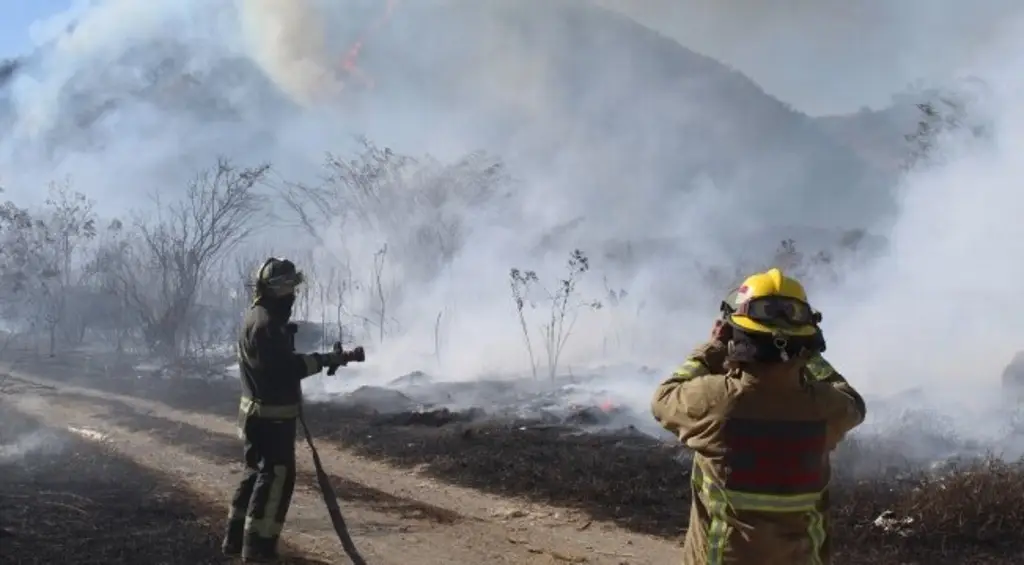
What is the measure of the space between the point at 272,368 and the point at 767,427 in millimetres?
3408

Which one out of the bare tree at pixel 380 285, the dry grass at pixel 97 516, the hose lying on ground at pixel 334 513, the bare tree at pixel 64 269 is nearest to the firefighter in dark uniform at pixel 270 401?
the hose lying on ground at pixel 334 513

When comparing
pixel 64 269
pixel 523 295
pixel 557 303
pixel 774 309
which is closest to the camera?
pixel 774 309

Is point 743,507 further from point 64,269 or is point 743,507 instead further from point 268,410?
point 64,269

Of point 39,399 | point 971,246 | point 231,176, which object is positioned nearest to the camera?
point 971,246

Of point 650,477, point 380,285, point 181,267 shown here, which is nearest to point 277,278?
point 650,477

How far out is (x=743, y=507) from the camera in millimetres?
2559

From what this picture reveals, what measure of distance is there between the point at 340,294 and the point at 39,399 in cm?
1316

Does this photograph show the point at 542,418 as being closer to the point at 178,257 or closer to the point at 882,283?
the point at 882,283

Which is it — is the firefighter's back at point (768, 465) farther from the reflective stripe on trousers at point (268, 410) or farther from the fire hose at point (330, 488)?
the reflective stripe on trousers at point (268, 410)

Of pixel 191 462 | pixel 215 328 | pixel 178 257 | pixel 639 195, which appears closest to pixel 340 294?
pixel 215 328

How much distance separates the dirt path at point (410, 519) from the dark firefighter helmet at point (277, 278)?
1.79 meters

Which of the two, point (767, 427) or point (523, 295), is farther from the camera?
point (523, 295)

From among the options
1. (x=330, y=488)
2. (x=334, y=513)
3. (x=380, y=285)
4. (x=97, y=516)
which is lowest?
(x=97, y=516)

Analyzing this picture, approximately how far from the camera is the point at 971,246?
48.0ft
